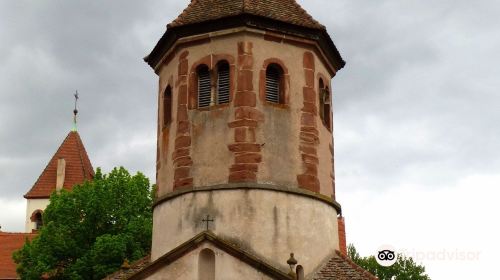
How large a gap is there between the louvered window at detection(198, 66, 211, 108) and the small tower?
127 ft

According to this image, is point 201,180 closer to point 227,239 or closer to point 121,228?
point 227,239

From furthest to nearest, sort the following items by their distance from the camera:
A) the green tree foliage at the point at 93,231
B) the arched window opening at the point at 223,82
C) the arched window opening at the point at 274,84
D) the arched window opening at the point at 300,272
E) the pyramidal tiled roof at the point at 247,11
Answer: the green tree foliage at the point at 93,231, the pyramidal tiled roof at the point at 247,11, the arched window opening at the point at 274,84, the arched window opening at the point at 223,82, the arched window opening at the point at 300,272

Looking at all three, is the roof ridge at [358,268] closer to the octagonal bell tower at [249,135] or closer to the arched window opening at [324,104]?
the octagonal bell tower at [249,135]

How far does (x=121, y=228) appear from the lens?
93.5ft

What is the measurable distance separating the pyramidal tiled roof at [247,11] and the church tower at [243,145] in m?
0.03

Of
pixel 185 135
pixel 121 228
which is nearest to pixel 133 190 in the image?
pixel 121 228

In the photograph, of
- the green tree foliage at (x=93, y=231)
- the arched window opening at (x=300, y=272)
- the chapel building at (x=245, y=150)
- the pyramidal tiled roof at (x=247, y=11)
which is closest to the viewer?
the arched window opening at (x=300, y=272)

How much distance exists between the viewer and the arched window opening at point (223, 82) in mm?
13953

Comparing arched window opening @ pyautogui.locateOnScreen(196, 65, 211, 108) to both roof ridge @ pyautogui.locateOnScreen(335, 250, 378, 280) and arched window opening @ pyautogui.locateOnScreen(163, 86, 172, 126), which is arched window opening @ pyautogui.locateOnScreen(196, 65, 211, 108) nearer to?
arched window opening @ pyautogui.locateOnScreen(163, 86, 172, 126)

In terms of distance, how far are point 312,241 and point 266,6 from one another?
16.7 ft

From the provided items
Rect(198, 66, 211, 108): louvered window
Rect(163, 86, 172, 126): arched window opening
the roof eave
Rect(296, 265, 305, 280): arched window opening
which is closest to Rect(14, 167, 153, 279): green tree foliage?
Rect(163, 86, 172, 126): arched window opening

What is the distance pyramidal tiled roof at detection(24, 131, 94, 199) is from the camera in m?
51.9

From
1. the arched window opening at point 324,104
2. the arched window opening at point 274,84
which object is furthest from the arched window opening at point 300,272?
the arched window opening at point 324,104

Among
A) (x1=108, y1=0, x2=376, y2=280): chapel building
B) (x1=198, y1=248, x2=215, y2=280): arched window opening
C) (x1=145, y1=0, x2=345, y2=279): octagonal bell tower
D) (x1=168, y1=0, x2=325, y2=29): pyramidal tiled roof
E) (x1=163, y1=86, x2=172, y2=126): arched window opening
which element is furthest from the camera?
(x1=163, y1=86, x2=172, y2=126): arched window opening
